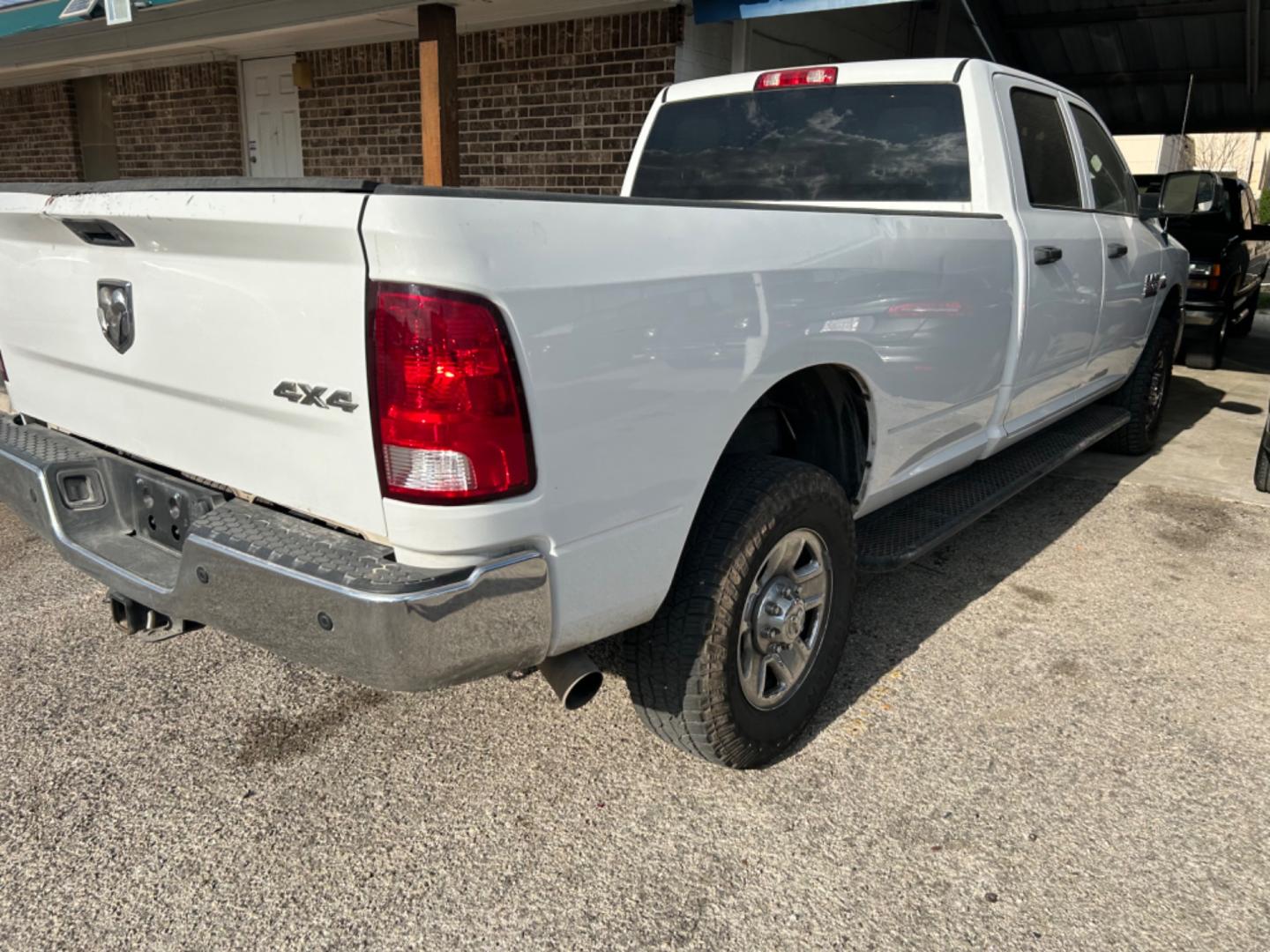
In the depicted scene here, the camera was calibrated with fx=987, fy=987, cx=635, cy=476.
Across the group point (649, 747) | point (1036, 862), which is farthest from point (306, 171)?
point (1036, 862)

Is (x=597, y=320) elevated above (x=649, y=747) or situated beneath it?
elevated above

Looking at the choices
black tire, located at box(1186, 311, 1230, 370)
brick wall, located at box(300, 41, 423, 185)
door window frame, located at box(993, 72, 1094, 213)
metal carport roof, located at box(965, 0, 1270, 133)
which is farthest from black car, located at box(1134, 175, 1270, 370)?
brick wall, located at box(300, 41, 423, 185)

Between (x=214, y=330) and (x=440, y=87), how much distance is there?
17.8ft

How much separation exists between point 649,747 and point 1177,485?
419 cm

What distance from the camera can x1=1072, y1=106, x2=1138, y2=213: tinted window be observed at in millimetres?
4668

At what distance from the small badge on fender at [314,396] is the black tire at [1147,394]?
520 centimetres

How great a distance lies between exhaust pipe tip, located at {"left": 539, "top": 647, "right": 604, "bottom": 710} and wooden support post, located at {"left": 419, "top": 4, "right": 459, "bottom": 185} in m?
5.45

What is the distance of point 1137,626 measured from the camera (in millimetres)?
3771

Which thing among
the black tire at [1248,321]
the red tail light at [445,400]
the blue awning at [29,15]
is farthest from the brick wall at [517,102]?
the black tire at [1248,321]

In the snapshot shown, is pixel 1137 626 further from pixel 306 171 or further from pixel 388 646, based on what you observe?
pixel 306 171

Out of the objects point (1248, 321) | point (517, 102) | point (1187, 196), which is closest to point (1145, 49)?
point (1187, 196)

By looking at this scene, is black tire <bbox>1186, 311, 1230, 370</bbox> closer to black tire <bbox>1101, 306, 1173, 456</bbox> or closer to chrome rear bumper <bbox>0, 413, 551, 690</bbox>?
black tire <bbox>1101, 306, 1173, 456</bbox>

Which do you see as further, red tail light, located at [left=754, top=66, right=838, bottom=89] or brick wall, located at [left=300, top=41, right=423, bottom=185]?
brick wall, located at [left=300, top=41, right=423, bottom=185]

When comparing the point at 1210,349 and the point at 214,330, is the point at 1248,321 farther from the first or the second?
the point at 214,330
